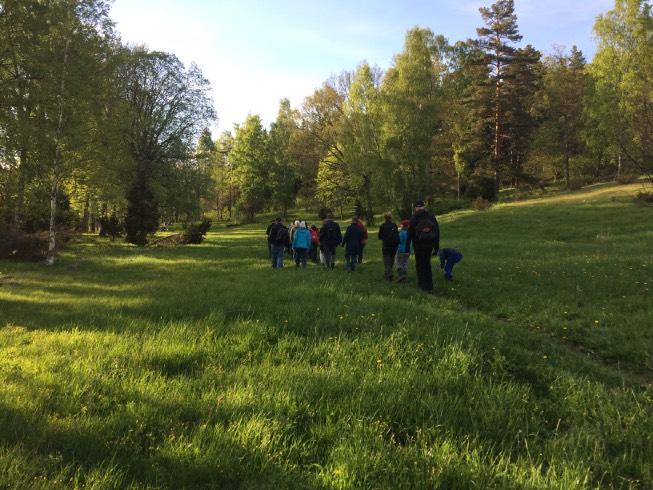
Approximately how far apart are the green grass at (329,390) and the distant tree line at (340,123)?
13.7 m

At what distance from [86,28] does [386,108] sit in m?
25.3

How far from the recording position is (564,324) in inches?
315

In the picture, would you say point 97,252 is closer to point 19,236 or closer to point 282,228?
point 19,236

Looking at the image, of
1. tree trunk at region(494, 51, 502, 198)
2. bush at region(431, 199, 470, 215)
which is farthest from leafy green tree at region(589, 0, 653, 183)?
bush at region(431, 199, 470, 215)

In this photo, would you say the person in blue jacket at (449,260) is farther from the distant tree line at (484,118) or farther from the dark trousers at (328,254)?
the distant tree line at (484,118)

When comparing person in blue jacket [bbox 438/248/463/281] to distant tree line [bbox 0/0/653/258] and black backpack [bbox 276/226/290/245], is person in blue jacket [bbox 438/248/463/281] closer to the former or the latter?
black backpack [bbox 276/226/290/245]

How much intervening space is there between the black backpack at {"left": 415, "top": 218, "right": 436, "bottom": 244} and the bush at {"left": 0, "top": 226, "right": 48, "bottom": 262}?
62.9 feet

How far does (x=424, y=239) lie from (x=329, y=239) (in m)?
5.49

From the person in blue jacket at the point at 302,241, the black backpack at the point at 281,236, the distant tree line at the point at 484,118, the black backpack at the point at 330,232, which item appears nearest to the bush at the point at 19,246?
the black backpack at the point at 281,236

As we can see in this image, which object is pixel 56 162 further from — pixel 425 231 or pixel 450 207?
pixel 450 207

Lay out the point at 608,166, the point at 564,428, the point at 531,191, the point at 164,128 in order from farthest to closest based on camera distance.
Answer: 1. the point at 608,166
2. the point at 531,191
3. the point at 164,128
4. the point at 564,428

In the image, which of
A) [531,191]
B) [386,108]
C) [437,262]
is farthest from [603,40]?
[437,262]

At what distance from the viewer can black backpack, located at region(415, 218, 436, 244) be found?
10.9 metres

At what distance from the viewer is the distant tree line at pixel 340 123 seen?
20.4 metres
